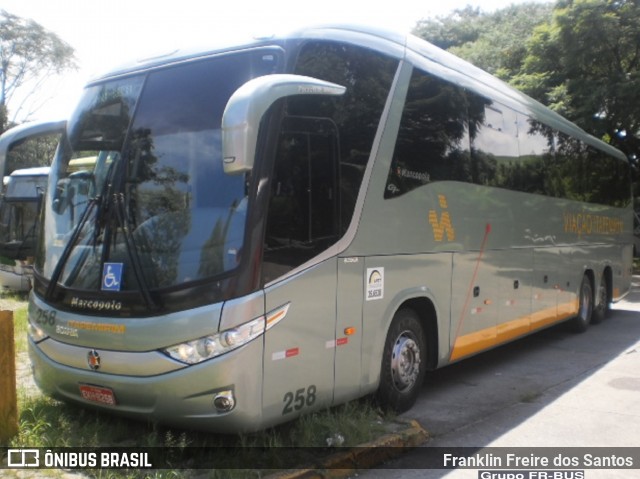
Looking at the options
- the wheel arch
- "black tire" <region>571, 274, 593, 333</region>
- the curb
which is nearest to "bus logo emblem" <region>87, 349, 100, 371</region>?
the curb

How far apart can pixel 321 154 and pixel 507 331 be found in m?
4.51

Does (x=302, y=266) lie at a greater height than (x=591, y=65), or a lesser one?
lesser

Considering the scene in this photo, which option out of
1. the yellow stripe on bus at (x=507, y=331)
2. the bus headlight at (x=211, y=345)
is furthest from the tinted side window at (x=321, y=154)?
the yellow stripe on bus at (x=507, y=331)

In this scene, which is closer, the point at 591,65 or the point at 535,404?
the point at 535,404

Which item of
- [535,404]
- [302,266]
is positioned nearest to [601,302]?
[535,404]

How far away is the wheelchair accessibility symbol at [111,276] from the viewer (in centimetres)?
458

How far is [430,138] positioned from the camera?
6504 millimetres

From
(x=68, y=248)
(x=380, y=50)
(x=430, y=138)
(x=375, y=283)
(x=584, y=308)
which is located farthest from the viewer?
(x=584, y=308)

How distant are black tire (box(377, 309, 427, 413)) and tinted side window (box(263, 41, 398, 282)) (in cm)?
138

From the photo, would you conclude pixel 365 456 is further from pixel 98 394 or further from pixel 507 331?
pixel 507 331

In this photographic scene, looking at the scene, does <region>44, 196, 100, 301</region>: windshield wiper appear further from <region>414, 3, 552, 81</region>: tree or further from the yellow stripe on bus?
<region>414, 3, 552, 81</region>: tree

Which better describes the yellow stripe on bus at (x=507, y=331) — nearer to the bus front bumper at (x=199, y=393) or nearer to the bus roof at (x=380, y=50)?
the bus roof at (x=380, y=50)

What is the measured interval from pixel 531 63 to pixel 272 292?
19263 millimetres

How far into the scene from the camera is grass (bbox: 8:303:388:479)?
4.51 metres
